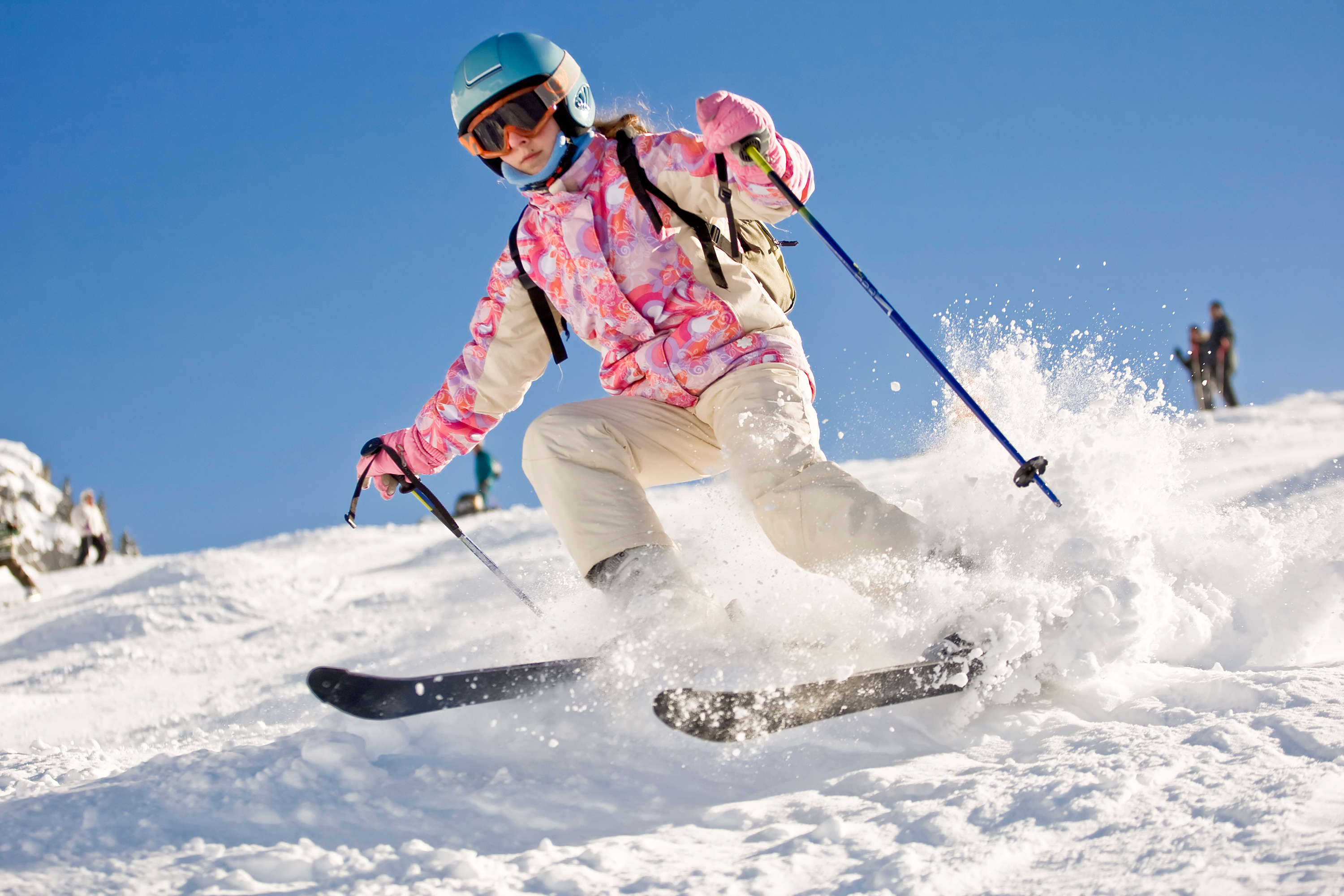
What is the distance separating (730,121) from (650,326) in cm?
64

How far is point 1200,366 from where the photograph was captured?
13.3 m

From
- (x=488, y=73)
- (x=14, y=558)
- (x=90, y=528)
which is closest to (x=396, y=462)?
(x=488, y=73)

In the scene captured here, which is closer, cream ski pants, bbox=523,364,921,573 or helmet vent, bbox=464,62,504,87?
cream ski pants, bbox=523,364,921,573

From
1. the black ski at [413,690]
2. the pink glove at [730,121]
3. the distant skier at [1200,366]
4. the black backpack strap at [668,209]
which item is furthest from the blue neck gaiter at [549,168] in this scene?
the distant skier at [1200,366]

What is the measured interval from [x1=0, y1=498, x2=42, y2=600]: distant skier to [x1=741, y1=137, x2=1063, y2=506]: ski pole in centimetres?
1148

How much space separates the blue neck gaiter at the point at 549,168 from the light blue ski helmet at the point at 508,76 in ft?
0.09

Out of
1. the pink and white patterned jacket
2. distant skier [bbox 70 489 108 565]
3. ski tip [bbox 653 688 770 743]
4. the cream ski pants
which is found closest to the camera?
ski tip [bbox 653 688 770 743]

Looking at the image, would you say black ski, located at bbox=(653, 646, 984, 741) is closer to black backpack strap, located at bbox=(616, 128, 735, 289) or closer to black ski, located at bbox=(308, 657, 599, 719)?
black ski, located at bbox=(308, 657, 599, 719)

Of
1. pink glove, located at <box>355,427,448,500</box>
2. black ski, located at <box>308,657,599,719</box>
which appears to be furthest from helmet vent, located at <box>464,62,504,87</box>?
black ski, located at <box>308,657,599,719</box>

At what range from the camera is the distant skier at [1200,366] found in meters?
13.4

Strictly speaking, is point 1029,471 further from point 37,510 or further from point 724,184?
Result: point 37,510

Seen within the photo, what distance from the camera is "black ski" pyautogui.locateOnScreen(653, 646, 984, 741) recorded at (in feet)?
6.27

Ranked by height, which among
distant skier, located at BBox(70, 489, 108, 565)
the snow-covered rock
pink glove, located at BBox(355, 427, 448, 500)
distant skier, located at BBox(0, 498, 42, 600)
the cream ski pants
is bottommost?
the cream ski pants

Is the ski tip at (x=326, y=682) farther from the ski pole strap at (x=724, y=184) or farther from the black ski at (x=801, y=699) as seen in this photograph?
the ski pole strap at (x=724, y=184)
